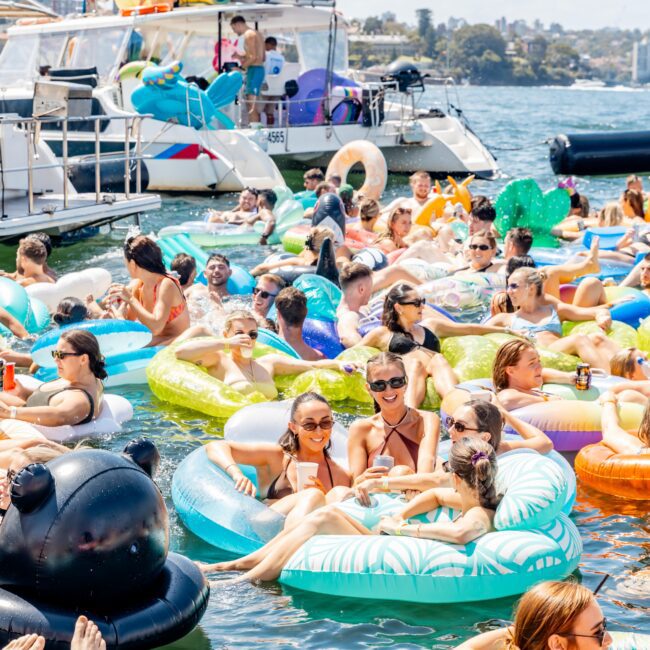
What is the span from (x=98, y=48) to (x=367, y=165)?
630 cm

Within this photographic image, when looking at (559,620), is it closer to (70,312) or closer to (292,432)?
(292,432)

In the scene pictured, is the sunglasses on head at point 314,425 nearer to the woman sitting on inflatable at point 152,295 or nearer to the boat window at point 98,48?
the woman sitting on inflatable at point 152,295

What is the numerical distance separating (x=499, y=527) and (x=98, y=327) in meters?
4.21

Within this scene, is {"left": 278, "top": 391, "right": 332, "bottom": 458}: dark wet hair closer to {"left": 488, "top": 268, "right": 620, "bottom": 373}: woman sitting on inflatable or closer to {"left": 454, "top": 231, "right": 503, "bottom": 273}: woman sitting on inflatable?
{"left": 488, "top": 268, "right": 620, "bottom": 373}: woman sitting on inflatable

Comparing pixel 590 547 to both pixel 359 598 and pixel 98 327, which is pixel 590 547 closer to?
pixel 359 598

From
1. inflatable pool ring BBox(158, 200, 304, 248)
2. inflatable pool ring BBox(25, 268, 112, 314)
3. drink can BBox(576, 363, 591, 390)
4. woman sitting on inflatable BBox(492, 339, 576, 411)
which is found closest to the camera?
woman sitting on inflatable BBox(492, 339, 576, 411)

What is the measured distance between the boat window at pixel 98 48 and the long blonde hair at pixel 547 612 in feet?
58.9

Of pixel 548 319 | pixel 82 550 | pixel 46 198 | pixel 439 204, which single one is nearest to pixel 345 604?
pixel 82 550

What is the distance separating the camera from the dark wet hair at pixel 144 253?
873 centimetres

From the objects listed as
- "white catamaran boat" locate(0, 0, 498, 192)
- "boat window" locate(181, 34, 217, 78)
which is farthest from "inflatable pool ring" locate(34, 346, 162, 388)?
"boat window" locate(181, 34, 217, 78)

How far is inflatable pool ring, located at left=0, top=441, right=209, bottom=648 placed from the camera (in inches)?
157

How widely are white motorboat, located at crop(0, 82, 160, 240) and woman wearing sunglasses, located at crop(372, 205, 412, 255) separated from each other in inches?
126

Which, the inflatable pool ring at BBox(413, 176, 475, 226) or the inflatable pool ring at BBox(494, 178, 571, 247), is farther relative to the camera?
the inflatable pool ring at BBox(413, 176, 475, 226)

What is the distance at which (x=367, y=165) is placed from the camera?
56.3 ft
